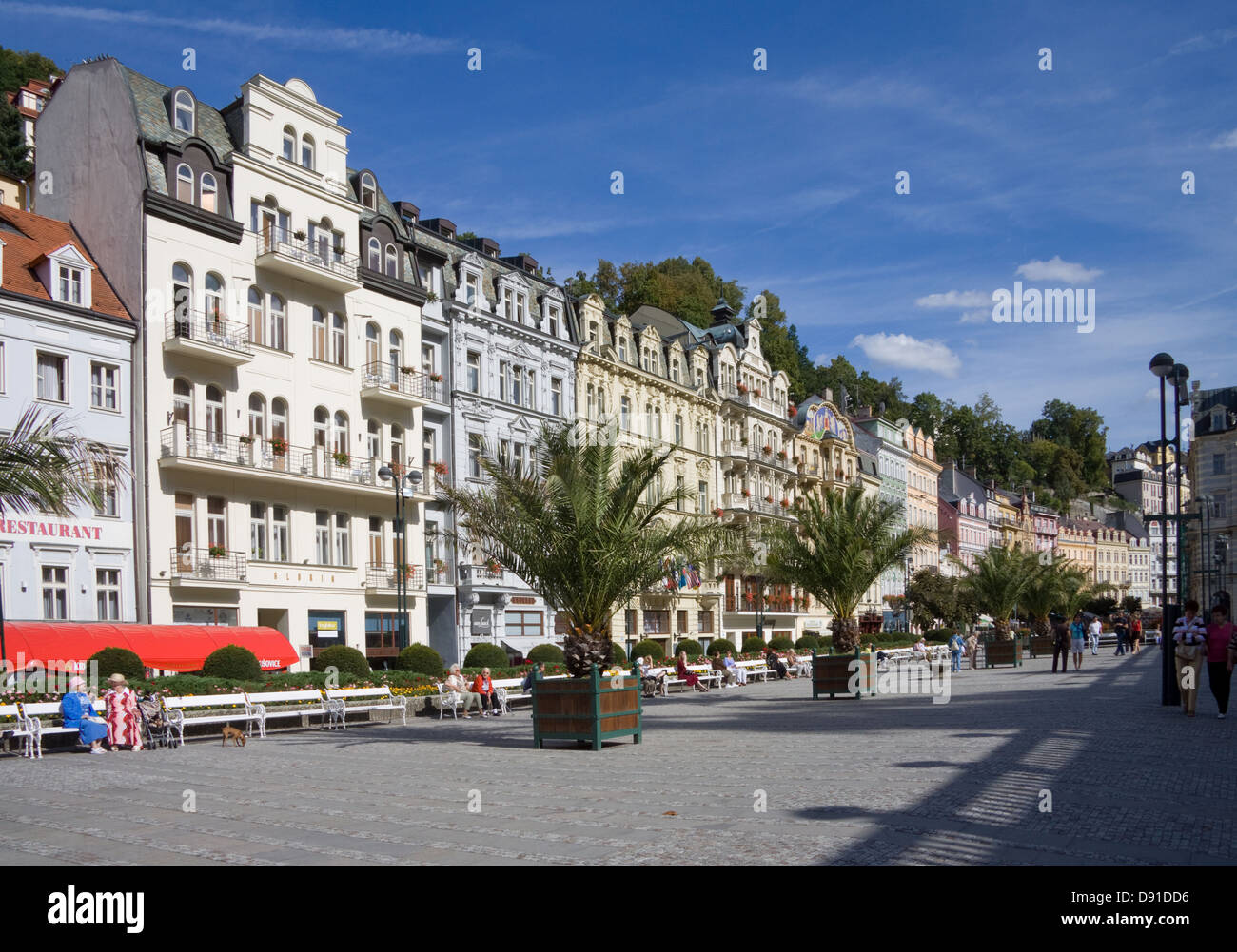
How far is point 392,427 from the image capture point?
1601 inches

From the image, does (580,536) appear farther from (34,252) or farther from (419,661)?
(34,252)

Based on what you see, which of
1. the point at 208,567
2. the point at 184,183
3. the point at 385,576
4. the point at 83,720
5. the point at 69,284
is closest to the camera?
the point at 83,720

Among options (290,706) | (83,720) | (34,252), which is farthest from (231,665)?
(34,252)

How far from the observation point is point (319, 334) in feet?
124

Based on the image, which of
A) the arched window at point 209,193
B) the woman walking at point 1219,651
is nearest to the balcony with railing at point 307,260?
the arched window at point 209,193

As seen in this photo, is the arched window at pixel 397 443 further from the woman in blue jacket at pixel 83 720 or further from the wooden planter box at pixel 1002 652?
the wooden planter box at pixel 1002 652

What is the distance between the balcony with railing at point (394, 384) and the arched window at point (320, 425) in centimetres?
166

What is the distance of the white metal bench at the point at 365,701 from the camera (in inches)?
985

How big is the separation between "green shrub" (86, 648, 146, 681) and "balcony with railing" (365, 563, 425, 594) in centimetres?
1446

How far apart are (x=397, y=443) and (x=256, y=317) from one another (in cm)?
730

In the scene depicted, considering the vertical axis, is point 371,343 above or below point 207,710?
above
